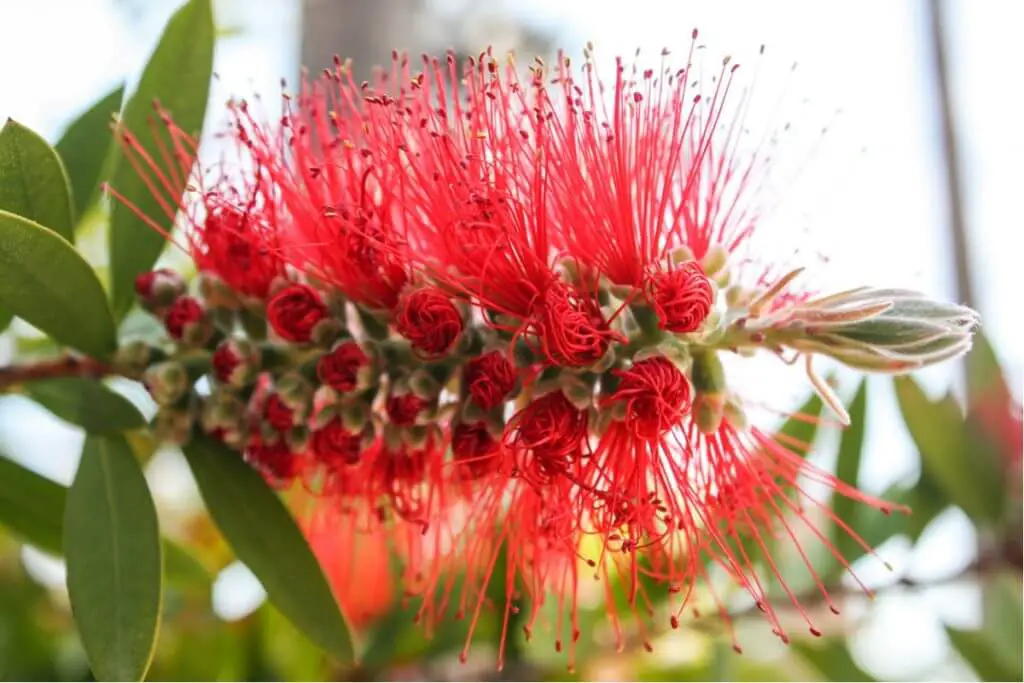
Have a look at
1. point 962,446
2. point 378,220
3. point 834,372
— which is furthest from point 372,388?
point 962,446

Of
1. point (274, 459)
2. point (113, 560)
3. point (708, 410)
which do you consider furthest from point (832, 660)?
point (113, 560)

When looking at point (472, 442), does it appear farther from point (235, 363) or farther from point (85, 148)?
point (85, 148)

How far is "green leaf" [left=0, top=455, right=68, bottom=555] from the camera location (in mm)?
952

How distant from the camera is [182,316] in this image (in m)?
0.89

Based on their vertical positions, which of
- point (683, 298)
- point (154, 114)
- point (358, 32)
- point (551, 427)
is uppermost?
point (358, 32)

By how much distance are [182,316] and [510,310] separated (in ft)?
1.00

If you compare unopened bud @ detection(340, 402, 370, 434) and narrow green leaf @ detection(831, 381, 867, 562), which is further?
narrow green leaf @ detection(831, 381, 867, 562)

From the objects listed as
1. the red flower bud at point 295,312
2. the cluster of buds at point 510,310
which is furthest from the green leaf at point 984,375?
the red flower bud at point 295,312

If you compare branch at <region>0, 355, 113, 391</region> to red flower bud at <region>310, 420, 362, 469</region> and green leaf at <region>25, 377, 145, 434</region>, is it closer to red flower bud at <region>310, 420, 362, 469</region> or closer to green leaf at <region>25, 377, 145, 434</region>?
green leaf at <region>25, 377, 145, 434</region>

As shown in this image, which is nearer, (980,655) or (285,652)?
(980,655)

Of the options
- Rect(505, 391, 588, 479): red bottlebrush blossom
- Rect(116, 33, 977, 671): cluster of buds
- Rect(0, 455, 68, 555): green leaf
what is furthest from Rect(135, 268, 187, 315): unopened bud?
Rect(505, 391, 588, 479): red bottlebrush blossom

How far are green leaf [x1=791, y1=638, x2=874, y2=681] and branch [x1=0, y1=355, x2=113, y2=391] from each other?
0.90m

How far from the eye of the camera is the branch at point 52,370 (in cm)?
92

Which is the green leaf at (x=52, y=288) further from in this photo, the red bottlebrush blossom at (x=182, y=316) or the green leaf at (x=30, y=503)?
the green leaf at (x=30, y=503)
